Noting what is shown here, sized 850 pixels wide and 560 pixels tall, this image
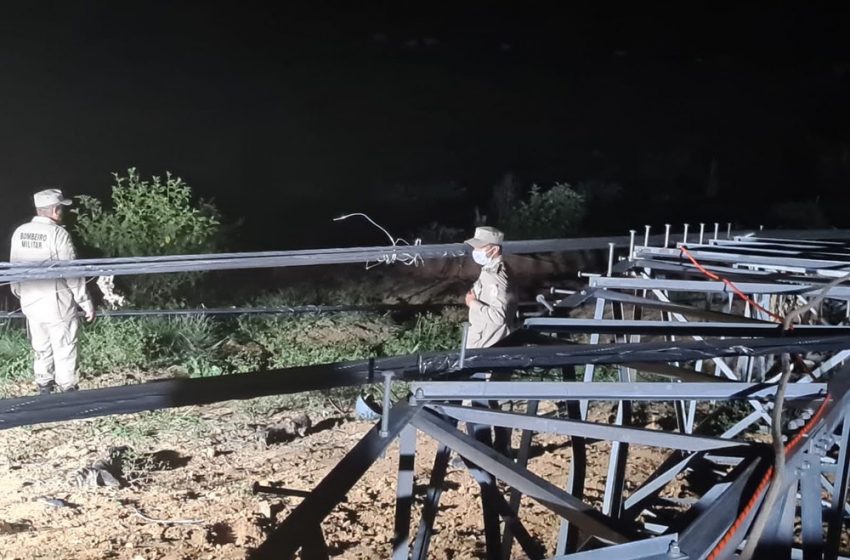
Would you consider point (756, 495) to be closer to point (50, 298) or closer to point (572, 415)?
point (572, 415)

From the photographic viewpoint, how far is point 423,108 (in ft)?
75.1

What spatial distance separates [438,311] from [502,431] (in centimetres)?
778

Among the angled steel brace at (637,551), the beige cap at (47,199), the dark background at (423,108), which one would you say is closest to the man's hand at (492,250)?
the beige cap at (47,199)

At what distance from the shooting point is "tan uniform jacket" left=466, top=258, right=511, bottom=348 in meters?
6.55

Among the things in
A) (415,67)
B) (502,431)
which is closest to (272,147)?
(415,67)

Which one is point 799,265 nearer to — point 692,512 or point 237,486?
point 692,512

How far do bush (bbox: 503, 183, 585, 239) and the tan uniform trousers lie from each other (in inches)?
335

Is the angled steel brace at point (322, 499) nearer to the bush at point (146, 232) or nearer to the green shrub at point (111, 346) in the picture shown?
the green shrub at point (111, 346)

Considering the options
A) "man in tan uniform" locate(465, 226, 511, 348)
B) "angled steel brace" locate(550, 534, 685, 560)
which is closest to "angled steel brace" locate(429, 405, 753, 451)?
"angled steel brace" locate(550, 534, 685, 560)

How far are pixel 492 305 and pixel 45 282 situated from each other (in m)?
3.83

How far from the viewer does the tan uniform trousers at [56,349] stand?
7312 millimetres

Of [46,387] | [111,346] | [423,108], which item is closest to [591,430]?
[46,387]

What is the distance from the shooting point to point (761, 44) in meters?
25.1

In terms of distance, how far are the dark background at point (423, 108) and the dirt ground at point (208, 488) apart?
7.87 meters
